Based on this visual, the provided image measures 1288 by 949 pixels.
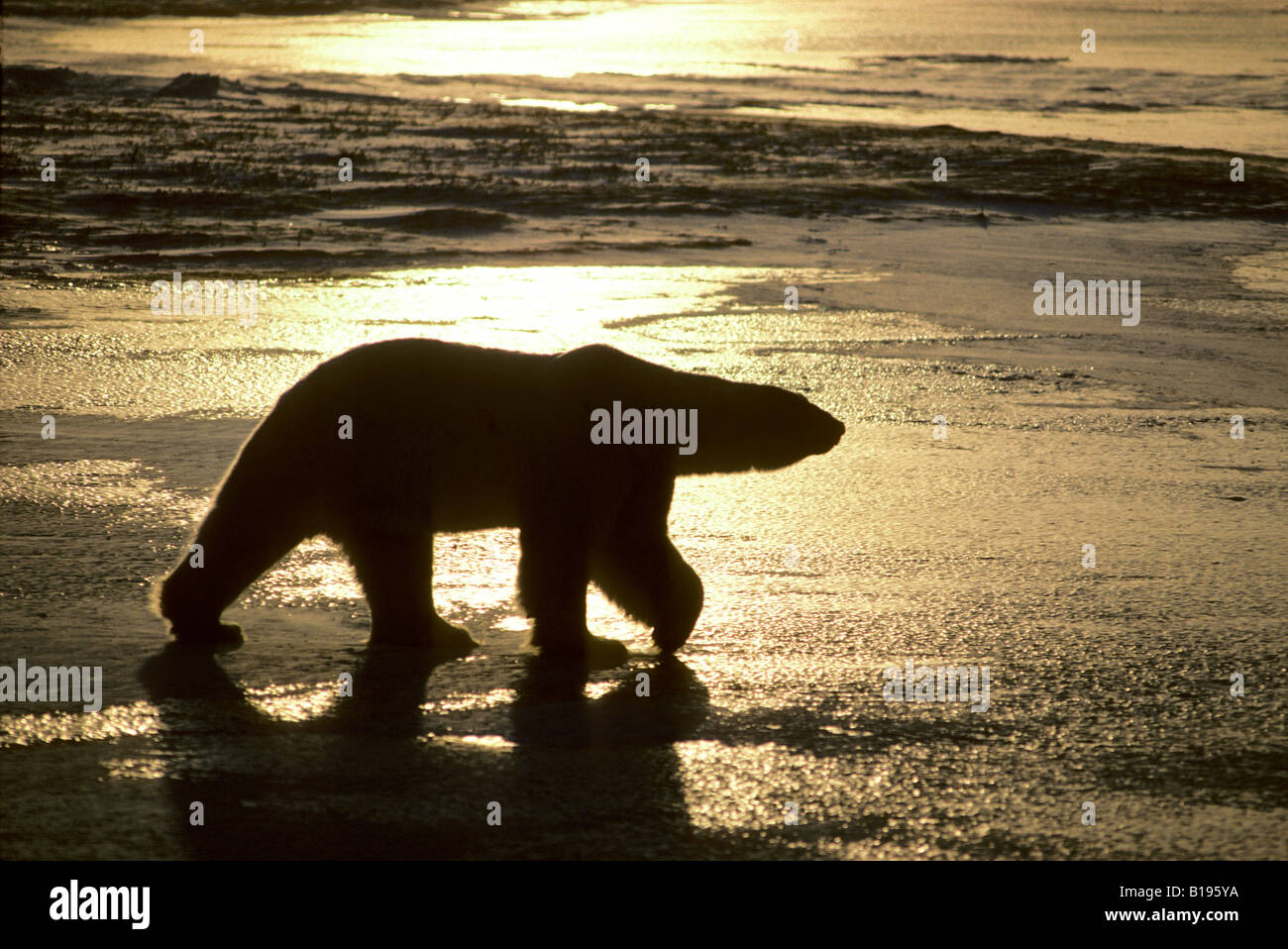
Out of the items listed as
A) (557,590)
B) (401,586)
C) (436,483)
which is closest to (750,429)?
(557,590)

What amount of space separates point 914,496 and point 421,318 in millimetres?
5307

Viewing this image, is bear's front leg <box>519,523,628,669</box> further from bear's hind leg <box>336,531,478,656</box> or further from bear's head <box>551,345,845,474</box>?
bear's head <box>551,345,845,474</box>

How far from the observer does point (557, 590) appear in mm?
4965

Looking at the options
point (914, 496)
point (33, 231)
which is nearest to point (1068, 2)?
point (33, 231)

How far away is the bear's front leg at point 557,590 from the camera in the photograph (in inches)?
196

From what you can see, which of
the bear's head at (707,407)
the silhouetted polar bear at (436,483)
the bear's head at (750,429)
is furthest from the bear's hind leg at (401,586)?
the bear's head at (750,429)

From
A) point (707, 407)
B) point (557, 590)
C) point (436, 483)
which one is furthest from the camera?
point (707, 407)

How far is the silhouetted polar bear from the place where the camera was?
502 cm

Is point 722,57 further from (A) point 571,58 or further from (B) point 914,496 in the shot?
(B) point 914,496

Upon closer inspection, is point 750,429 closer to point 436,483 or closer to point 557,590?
point 557,590

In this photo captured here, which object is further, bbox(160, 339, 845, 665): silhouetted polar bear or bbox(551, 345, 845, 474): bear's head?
bbox(551, 345, 845, 474): bear's head

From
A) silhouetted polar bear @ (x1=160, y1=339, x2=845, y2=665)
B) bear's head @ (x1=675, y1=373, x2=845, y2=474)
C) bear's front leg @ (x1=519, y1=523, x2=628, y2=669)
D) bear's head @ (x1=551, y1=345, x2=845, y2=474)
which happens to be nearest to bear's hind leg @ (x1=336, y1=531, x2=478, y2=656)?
silhouetted polar bear @ (x1=160, y1=339, x2=845, y2=665)

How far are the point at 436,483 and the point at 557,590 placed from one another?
1.83ft

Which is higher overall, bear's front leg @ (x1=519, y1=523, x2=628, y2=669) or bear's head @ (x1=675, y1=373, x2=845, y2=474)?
bear's head @ (x1=675, y1=373, x2=845, y2=474)
